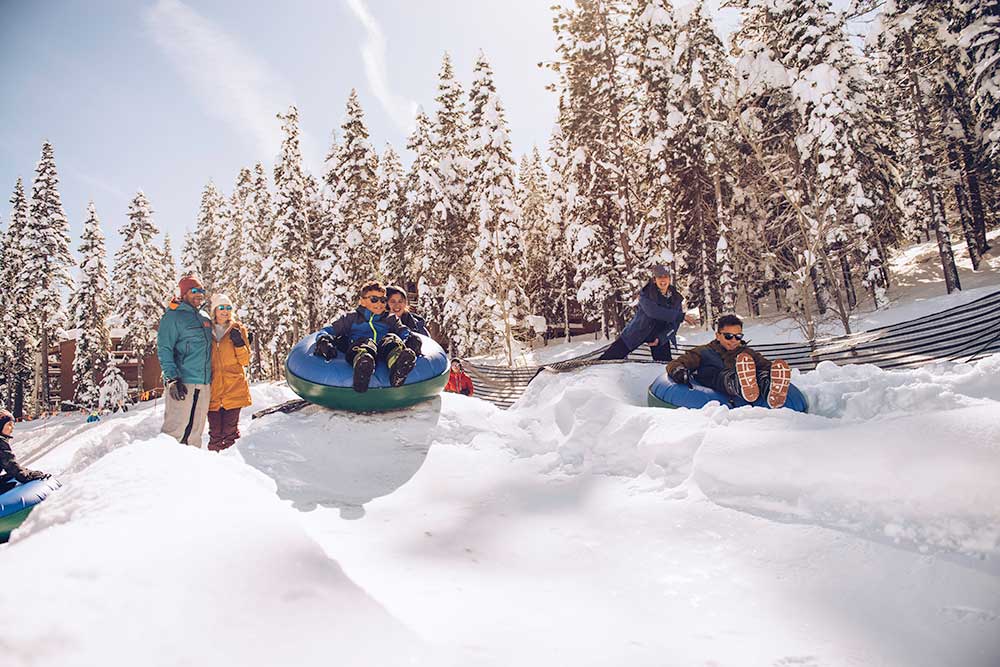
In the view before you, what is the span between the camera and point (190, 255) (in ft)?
117

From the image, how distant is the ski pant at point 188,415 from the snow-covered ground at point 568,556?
1.91 metres

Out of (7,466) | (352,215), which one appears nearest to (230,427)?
(7,466)

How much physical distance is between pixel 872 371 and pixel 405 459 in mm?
4328

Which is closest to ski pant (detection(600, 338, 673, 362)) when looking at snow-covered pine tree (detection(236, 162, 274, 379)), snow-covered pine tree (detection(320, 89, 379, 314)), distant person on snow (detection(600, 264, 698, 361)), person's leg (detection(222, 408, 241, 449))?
distant person on snow (detection(600, 264, 698, 361))

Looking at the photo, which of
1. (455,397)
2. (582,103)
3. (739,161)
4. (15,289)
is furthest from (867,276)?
(15,289)

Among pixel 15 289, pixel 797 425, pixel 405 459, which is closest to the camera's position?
pixel 797 425

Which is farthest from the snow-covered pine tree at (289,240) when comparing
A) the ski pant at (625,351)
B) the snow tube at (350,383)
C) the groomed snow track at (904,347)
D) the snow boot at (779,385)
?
the snow boot at (779,385)

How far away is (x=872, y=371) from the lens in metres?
4.86

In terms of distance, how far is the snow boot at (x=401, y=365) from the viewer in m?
5.40

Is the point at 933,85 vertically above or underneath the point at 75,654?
above

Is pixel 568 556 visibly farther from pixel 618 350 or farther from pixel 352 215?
pixel 352 215

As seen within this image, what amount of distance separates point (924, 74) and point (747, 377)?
22908 mm

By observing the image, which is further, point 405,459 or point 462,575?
point 405,459

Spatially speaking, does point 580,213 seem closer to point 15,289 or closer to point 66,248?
point 66,248
